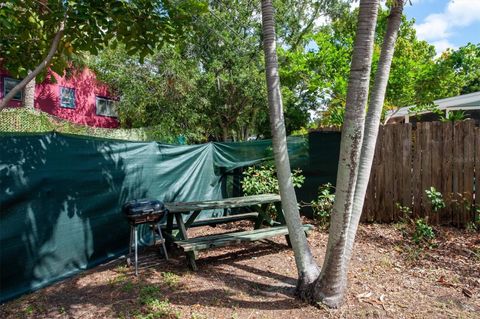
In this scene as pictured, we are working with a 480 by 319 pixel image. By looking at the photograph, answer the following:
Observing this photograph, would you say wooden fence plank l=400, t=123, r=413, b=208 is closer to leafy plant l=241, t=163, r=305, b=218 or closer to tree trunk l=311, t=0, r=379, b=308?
leafy plant l=241, t=163, r=305, b=218

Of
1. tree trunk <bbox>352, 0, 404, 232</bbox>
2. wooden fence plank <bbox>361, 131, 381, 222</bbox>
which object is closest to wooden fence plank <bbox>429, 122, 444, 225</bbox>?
wooden fence plank <bbox>361, 131, 381, 222</bbox>

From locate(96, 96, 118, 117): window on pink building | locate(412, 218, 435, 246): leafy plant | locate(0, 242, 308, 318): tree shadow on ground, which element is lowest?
locate(0, 242, 308, 318): tree shadow on ground

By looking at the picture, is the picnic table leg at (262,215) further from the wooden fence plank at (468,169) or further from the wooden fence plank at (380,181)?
the wooden fence plank at (468,169)

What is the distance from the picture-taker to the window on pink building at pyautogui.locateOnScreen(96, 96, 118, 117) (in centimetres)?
1634

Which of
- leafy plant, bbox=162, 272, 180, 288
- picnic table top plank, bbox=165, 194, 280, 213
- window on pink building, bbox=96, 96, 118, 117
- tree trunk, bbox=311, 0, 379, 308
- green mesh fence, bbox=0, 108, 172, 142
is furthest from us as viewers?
window on pink building, bbox=96, 96, 118, 117

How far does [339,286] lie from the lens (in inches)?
122

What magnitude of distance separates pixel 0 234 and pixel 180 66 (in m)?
10.8

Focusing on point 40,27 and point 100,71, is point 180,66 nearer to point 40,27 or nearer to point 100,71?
point 100,71

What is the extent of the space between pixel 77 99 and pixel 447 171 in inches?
567

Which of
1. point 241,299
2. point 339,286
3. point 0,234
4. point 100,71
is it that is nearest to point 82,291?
point 0,234

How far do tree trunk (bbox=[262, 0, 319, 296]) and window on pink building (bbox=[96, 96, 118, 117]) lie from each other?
561 inches

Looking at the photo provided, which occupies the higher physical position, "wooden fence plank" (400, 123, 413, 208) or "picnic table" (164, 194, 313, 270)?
"wooden fence plank" (400, 123, 413, 208)

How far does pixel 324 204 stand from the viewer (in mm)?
6055

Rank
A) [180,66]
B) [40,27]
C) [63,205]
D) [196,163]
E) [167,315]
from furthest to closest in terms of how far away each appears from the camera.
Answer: [180,66]
[196,163]
[63,205]
[40,27]
[167,315]
